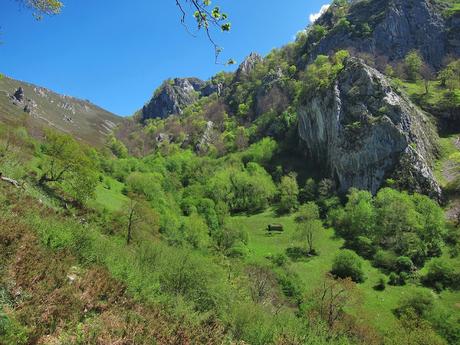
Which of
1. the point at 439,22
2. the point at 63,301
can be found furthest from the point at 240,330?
the point at 439,22

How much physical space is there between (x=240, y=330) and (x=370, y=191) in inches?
3011

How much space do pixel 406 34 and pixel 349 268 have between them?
423 feet

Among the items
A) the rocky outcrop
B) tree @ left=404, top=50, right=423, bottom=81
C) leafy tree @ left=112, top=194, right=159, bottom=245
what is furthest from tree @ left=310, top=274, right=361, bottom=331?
tree @ left=404, top=50, right=423, bottom=81

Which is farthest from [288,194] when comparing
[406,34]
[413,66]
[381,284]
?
[406,34]

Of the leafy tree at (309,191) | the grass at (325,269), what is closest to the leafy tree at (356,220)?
the grass at (325,269)

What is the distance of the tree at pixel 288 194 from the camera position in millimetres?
87812

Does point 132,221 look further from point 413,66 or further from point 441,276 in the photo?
point 413,66

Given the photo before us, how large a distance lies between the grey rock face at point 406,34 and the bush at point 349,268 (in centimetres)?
11766

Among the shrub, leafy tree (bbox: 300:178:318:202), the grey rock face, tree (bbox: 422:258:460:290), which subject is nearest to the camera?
the shrub

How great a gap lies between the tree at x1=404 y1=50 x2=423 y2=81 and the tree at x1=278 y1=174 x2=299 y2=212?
66457 mm

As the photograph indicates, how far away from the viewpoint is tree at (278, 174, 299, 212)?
87812 millimetres

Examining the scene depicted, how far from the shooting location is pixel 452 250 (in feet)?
203

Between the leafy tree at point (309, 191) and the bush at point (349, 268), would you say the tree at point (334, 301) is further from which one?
the leafy tree at point (309, 191)

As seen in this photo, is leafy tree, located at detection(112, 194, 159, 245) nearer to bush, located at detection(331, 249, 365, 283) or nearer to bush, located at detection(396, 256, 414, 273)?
bush, located at detection(331, 249, 365, 283)
